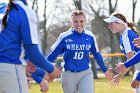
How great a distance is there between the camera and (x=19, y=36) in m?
4.43

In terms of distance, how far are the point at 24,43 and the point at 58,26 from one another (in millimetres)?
42307

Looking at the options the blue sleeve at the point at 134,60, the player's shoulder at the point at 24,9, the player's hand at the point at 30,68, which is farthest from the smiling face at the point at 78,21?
the player's shoulder at the point at 24,9

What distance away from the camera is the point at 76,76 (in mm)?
8008

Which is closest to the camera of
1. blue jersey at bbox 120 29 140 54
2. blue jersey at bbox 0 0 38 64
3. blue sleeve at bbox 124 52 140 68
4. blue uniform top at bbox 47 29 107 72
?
blue jersey at bbox 0 0 38 64

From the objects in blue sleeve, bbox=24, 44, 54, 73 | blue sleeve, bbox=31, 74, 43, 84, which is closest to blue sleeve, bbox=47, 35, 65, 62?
blue sleeve, bbox=31, 74, 43, 84

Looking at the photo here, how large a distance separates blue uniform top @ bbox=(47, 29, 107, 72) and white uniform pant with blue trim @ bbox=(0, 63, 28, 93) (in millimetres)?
3588

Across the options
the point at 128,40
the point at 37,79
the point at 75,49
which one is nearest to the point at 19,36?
the point at 37,79

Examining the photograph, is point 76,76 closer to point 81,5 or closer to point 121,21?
point 121,21

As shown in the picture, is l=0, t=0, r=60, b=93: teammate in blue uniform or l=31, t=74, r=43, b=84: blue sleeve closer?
l=0, t=0, r=60, b=93: teammate in blue uniform

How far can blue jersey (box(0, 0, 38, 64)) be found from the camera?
4.36 metres

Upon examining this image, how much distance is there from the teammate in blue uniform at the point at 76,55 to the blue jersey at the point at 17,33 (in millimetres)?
3579

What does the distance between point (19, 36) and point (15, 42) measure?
72mm

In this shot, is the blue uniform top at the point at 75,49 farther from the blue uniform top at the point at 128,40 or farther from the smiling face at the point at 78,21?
the blue uniform top at the point at 128,40

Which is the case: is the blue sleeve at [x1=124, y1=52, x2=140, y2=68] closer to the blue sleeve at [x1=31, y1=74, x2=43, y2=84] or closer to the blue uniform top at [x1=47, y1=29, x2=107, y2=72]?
the blue sleeve at [x1=31, y1=74, x2=43, y2=84]
